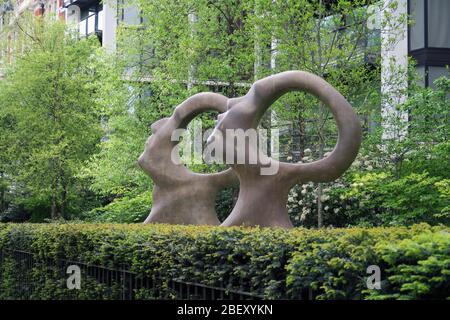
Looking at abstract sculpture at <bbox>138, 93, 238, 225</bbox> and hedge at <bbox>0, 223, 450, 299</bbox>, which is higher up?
abstract sculpture at <bbox>138, 93, 238, 225</bbox>

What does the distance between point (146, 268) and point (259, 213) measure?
2157 millimetres

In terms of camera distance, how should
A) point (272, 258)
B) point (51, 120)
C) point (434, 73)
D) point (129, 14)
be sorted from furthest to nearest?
1. point (129, 14)
2. point (51, 120)
3. point (434, 73)
4. point (272, 258)

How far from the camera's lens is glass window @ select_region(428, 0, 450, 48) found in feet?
67.5

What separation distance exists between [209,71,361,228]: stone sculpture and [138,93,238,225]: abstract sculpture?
140 cm

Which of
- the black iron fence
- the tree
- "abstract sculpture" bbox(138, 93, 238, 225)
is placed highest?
the tree

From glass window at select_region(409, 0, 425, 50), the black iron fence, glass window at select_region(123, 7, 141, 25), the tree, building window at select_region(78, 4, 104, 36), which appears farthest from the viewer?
building window at select_region(78, 4, 104, 36)

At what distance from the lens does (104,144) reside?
2259 cm

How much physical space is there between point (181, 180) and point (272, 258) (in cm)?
575

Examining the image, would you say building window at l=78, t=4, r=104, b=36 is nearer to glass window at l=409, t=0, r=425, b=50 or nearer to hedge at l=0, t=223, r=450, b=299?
glass window at l=409, t=0, r=425, b=50

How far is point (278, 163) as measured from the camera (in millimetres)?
10383

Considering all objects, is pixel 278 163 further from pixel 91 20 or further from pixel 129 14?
pixel 91 20

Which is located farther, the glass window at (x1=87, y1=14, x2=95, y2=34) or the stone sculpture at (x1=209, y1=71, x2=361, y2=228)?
the glass window at (x1=87, y1=14, x2=95, y2=34)

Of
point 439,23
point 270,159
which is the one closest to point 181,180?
point 270,159

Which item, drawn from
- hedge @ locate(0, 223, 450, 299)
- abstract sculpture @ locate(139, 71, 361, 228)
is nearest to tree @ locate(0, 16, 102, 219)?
hedge @ locate(0, 223, 450, 299)
